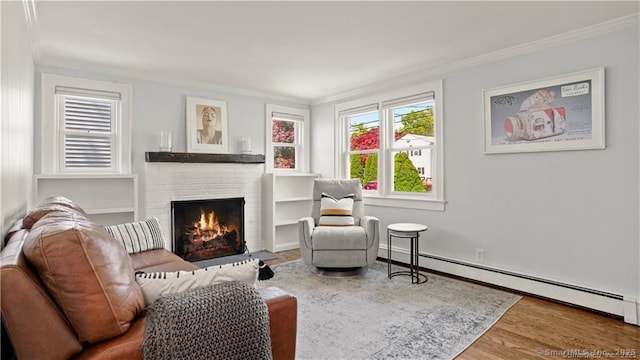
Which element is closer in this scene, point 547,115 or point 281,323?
point 281,323

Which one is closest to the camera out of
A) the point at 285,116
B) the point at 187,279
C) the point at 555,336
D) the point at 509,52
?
the point at 187,279

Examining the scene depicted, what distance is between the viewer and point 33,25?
2764 mm

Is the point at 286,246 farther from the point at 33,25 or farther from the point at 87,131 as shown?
the point at 33,25

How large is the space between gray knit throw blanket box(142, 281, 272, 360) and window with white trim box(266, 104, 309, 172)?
4170mm

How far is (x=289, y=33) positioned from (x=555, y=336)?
10.0ft

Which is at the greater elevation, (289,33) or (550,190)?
(289,33)

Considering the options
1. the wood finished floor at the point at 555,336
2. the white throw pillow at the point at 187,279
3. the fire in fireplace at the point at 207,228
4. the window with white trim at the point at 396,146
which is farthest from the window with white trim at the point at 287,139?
the white throw pillow at the point at 187,279

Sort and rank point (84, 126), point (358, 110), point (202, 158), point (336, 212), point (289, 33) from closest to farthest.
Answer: point (289, 33), point (84, 126), point (336, 212), point (202, 158), point (358, 110)

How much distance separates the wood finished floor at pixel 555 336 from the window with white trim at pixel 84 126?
4024mm

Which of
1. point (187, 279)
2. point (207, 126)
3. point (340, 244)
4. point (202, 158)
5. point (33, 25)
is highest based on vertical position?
point (33, 25)

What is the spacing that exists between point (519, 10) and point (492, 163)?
147 centimetres

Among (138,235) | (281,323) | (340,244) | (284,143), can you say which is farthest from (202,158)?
(281,323)

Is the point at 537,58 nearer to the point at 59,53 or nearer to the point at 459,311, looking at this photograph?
the point at 459,311

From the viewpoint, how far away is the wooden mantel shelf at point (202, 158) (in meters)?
4.20
